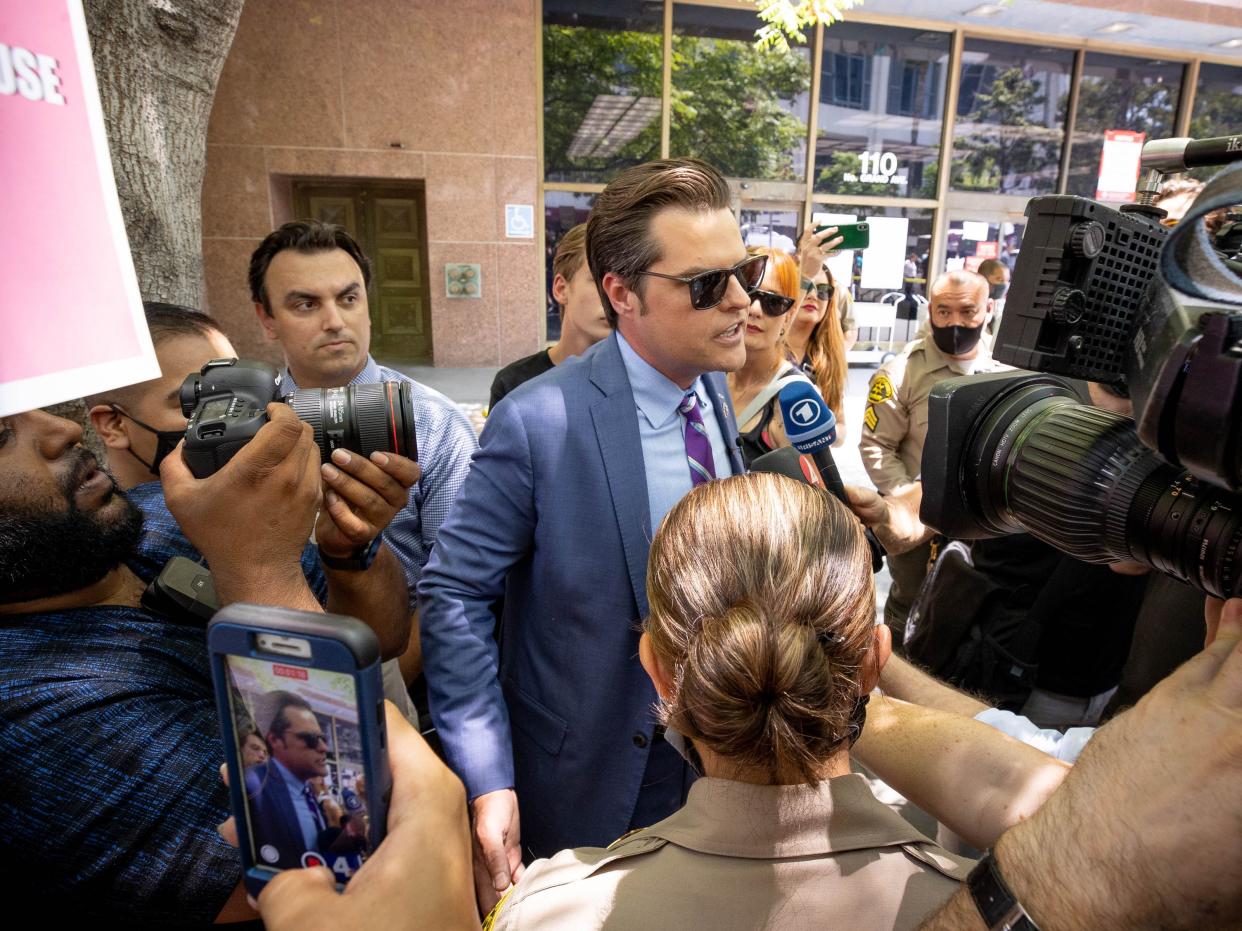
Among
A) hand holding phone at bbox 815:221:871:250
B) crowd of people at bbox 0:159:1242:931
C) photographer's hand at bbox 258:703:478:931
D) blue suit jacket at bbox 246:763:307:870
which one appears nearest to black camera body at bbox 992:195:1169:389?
crowd of people at bbox 0:159:1242:931

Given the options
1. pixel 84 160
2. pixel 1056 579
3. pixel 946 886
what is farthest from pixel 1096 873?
pixel 1056 579

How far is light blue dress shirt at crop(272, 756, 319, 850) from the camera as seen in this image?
2.39ft

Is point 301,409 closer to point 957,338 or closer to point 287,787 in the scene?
point 287,787

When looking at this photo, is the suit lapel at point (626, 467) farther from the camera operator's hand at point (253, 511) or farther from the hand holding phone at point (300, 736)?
the hand holding phone at point (300, 736)

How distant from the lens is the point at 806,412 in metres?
2.07

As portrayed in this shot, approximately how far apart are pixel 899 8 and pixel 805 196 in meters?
2.70

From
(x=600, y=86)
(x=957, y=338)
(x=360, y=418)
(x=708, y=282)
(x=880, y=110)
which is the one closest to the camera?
(x=360, y=418)

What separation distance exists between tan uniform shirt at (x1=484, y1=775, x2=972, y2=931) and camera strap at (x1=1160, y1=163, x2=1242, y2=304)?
0.64 m

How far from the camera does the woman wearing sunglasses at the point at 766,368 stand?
8.71 feet

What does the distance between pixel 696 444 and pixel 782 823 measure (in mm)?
1107

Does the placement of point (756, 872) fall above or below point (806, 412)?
below

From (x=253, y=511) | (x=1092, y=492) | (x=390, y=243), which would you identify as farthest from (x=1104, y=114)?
(x=253, y=511)

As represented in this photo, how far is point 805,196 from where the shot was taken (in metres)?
11.0

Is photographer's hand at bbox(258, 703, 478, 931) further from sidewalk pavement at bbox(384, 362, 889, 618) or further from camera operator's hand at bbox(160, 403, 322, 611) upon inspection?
sidewalk pavement at bbox(384, 362, 889, 618)
